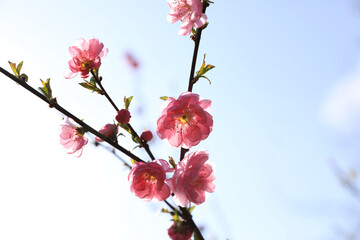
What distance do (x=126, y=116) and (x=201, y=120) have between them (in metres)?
0.48

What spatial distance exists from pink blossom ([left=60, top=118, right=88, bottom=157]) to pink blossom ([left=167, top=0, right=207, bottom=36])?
2.81 ft

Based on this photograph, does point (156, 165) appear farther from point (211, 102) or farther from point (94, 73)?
point (94, 73)

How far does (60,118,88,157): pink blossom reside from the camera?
6.41ft

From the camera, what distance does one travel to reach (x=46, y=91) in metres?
1.69

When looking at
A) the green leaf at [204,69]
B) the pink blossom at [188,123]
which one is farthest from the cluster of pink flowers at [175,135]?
the green leaf at [204,69]

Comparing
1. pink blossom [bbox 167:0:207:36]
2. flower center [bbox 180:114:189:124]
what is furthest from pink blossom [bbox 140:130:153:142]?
pink blossom [bbox 167:0:207:36]

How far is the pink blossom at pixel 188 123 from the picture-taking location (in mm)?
1924

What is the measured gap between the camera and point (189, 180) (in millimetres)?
1712

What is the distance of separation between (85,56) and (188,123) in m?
0.76

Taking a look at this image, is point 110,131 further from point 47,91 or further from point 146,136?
point 47,91

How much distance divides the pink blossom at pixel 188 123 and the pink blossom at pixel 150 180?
A: 0.82 ft

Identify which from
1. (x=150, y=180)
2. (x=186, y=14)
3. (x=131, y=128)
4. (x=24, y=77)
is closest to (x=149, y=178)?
(x=150, y=180)

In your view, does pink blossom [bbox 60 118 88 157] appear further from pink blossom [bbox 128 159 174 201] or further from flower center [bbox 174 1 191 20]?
flower center [bbox 174 1 191 20]

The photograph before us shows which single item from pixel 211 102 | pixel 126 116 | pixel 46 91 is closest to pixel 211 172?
pixel 211 102
